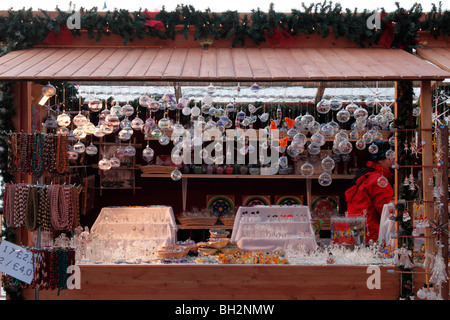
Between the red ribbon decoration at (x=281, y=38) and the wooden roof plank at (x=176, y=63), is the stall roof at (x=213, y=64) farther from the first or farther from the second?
the red ribbon decoration at (x=281, y=38)

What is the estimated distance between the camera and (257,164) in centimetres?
834

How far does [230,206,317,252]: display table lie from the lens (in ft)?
19.7

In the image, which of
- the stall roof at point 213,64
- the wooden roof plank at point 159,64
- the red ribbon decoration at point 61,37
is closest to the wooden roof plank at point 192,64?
the stall roof at point 213,64

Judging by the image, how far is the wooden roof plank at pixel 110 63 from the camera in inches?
176

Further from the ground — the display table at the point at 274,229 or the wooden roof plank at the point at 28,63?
the wooden roof plank at the point at 28,63

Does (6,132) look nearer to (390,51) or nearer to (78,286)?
(78,286)

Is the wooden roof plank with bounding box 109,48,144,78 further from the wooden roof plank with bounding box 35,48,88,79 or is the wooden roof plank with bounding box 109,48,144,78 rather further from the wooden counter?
the wooden counter

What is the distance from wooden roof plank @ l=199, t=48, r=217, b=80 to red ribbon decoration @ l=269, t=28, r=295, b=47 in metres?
0.69

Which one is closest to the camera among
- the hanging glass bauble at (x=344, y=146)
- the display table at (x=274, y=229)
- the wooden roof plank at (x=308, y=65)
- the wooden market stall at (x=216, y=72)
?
the wooden roof plank at (x=308, y=65)

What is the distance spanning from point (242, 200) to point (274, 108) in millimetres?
2057

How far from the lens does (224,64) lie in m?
4.82

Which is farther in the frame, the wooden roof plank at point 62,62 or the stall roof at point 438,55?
the stall roof at point 438,55

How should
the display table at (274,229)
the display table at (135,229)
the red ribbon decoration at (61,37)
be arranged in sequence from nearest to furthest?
1. the red ribbon decoration at (61,37)
2. the display table at (135,229)
3. the display table at (274,229)

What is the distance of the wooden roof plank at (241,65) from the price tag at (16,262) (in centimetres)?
256
